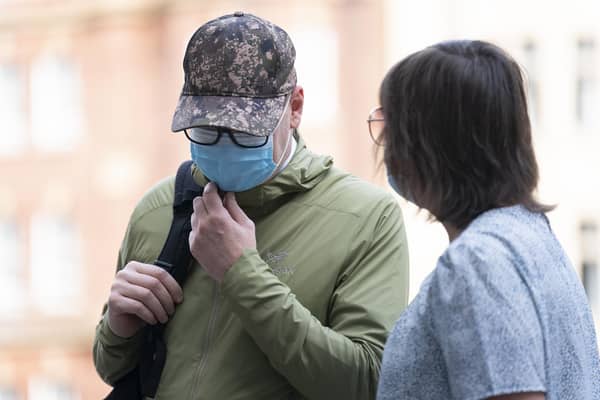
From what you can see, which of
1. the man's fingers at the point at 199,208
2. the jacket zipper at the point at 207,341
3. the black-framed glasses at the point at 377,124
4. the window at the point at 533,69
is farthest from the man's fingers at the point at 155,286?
the window at the point at 533,69

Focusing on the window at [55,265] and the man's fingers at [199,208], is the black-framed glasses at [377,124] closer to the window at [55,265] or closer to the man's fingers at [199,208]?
the man's fingers at [199,208]

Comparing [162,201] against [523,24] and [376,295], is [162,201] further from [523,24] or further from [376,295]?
[523,24]

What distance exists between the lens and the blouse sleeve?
2.04 metres

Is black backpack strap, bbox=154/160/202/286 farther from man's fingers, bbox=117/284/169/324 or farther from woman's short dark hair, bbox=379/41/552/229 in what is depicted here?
woman's short dark hair, bbox=379/41/552/229

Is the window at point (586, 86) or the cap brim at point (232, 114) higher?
the cap brim at point (232, 114)

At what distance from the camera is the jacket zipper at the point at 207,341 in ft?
8.86

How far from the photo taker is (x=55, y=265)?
22.4 m

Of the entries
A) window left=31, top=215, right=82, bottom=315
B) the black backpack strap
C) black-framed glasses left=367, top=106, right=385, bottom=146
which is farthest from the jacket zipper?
window left=31, top=215, right=82, bottom=315

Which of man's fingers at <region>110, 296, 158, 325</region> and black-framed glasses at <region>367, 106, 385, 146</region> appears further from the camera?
man's fingers at <region>110, 296, 158, 325</region>

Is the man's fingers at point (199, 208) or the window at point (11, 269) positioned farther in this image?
the window at point (11, 269)

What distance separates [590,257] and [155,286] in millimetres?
16516

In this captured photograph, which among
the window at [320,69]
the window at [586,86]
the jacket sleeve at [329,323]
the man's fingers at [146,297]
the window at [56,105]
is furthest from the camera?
the window at [56,105]

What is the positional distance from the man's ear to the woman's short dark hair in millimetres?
566

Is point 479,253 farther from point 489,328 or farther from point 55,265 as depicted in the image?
point 55,265
